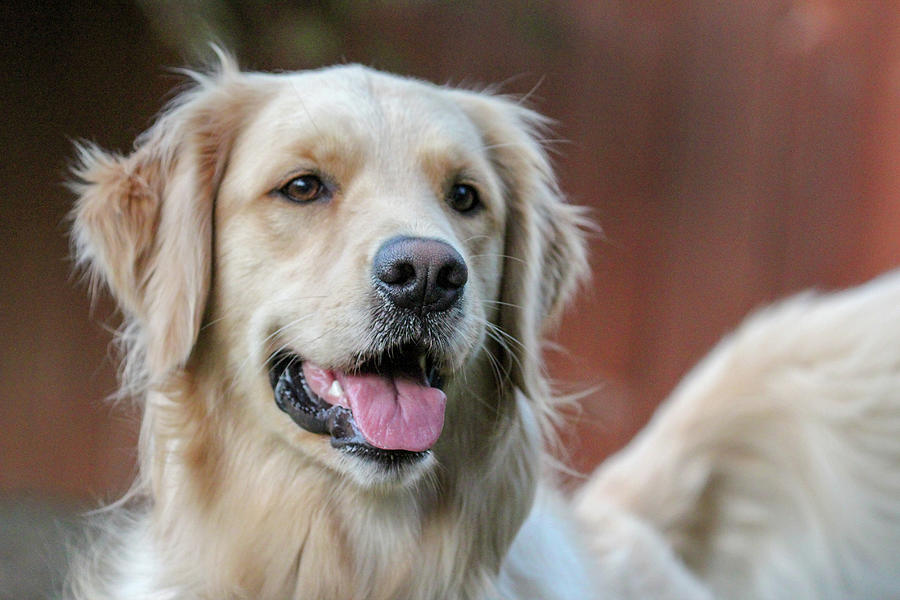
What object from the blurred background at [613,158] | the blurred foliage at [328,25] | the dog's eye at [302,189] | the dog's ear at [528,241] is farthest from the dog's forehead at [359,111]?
the blurred background at [613,158]

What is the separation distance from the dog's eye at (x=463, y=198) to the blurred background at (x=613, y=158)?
9.69 ft

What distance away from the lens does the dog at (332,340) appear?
258 centimetres

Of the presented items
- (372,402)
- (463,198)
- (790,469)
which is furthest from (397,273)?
(790,469)

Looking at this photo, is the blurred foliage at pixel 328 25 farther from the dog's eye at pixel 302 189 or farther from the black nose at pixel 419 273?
the black nose at pixel 419 273

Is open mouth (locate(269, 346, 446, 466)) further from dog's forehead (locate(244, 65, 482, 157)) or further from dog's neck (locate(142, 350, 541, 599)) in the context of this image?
dog's forehead (locate(244, 65, 482, 157))

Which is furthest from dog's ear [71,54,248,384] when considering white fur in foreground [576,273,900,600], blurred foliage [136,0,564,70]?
blurred foliage [136,0,564,70]

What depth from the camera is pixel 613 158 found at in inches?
248

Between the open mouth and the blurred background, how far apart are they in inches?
134

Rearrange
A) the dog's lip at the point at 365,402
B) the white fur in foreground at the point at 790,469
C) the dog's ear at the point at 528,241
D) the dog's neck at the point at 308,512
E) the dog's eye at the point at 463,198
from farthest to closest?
the white fur in foreground at the point at 790,469
the dog's ear at the point at 528,241
the dog's eye at the point at 463,198
the dog's neck at the point at 308,512
the dog's lip at the point at 365,402

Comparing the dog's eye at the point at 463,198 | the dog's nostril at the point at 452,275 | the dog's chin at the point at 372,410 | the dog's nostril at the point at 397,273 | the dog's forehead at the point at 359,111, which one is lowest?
the dog's chin at the point at 372,410

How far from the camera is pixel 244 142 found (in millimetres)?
2916

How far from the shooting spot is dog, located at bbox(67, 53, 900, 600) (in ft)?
8.46

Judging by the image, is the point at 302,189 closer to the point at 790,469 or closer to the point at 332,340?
the point at 332,340

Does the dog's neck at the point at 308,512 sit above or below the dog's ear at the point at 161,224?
below
